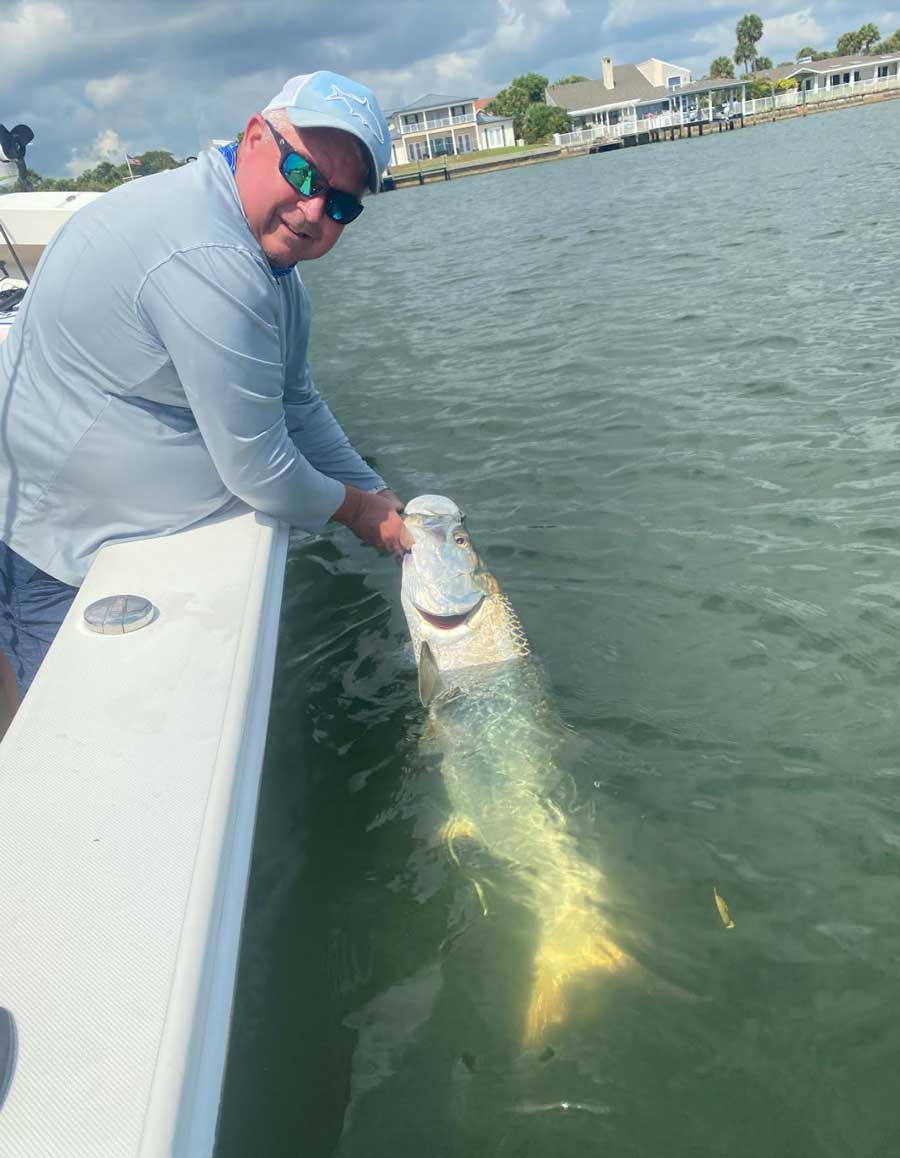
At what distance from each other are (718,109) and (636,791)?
89.1 m

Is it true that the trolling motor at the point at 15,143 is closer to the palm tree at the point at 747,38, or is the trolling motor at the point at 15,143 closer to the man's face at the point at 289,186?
the man's face at the point at 289,186

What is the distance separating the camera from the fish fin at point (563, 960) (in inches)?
104

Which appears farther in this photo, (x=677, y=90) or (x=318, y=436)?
(x=677, y=90)

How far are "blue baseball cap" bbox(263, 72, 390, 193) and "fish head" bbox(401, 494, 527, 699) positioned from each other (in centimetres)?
166

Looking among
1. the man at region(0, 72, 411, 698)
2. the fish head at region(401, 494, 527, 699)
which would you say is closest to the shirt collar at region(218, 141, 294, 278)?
the man at region(0, 72, 411, 698)

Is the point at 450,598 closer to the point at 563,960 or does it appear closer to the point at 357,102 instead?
the point at 563,960

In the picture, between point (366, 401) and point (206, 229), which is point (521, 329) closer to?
point (366, 401)

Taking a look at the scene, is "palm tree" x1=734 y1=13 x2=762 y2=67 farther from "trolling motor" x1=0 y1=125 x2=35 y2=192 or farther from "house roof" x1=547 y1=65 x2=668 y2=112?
"trolling motor" x1=0 y1=125 x2=35 y2=192

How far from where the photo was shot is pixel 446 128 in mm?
86750

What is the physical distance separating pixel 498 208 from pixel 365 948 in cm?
3025

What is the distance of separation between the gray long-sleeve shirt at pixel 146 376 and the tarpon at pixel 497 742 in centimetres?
84

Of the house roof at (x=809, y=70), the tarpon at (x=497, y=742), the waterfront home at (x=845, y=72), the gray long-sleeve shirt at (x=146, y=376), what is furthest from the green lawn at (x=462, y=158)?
the gray long-sleeve shirt at (x=146, y=376)

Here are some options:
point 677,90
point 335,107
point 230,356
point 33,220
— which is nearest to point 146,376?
point 230,356

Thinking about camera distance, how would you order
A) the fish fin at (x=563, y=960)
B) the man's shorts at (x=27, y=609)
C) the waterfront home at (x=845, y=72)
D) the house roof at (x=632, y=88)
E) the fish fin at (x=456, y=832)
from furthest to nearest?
the waterfront home at (x=845, y=72), the house roof at (x=632, y=88), the fish fin at (x=456, y=832), the man's shorts at (x=27, y=609), the fish fin at (x=563, y=960)
